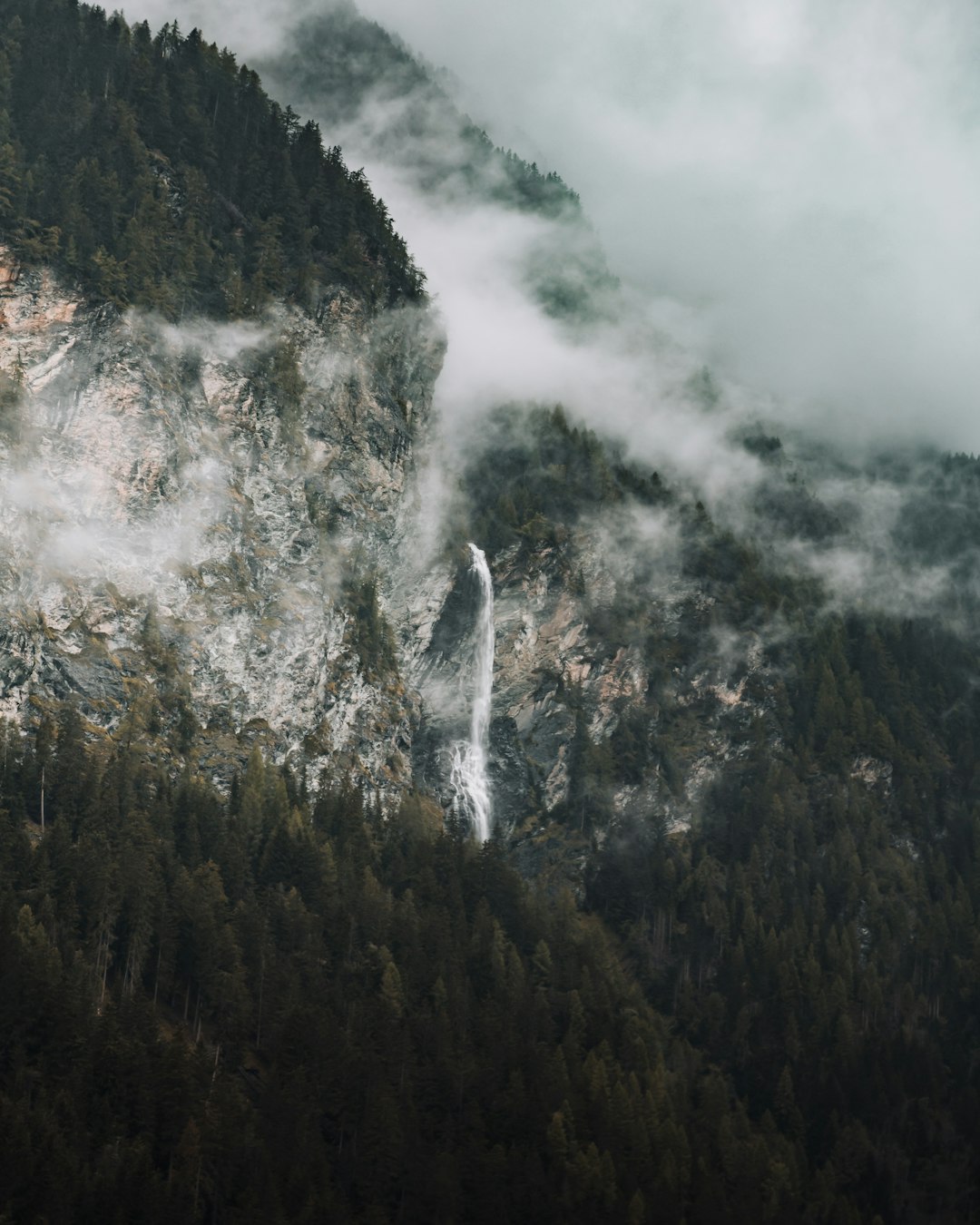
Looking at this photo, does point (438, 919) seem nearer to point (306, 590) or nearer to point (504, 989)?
point (504, 989)

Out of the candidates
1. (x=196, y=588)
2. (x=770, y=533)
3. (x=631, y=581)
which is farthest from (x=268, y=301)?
(x=770, y=533)

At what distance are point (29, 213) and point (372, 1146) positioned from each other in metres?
82.1

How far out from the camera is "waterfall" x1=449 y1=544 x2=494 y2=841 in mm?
143125

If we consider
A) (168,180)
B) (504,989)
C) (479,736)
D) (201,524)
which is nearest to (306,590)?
(201,524)

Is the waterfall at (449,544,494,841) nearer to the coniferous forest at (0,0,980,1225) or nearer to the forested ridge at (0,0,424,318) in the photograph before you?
the coniferous forest at (0,0,980,1225)

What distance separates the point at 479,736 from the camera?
148 m

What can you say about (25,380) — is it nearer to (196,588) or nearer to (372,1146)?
(196,588)

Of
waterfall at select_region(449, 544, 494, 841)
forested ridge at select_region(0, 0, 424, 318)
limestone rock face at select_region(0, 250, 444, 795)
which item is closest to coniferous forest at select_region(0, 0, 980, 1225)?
forested ridge at select_region(0, 0, 424, 318)

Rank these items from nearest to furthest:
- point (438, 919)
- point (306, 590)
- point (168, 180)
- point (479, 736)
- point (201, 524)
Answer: point (438, 919)
point (201, 524)
point (306, 590)
point (479, 736)
point (168, 180)

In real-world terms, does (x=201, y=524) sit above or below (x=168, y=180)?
below

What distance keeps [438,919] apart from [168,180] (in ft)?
240

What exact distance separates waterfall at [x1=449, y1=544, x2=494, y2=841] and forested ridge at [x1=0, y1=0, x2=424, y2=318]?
29.3 meters

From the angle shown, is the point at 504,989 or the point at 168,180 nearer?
the point at 504,989

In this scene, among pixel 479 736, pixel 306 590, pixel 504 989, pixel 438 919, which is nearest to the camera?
pixel 504 989
